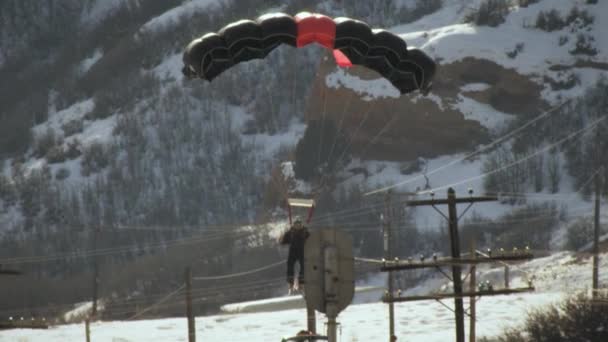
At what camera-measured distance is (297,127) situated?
346ft

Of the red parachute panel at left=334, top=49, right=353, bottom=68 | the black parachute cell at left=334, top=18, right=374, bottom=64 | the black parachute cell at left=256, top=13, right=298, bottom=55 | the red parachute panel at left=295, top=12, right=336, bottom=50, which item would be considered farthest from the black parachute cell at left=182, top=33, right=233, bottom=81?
the red parachute panel at left=334, top=49, right=353, bottom=68

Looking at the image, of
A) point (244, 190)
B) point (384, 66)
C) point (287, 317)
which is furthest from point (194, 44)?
point (244, 190)

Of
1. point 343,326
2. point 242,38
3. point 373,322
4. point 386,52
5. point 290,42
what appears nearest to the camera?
point 242,38

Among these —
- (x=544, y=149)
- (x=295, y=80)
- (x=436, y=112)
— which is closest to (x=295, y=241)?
(x=544, y=149)

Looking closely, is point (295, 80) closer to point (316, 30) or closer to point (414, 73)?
point (414, 73)

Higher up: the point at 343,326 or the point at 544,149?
the point at 544,149

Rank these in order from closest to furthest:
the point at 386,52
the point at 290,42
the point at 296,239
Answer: the point at 296,239 < the point at 290,42 < the point at 386,52

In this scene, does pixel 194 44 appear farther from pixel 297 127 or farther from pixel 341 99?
pixel 297 127

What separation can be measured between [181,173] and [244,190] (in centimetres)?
517

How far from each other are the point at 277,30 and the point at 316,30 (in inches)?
29.6

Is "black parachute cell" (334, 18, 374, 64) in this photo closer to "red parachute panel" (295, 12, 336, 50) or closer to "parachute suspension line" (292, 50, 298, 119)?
"red parachute panel" (295, 12, 336, 50)

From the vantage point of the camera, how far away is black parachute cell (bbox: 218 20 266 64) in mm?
33000

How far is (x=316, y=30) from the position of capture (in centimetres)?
3344

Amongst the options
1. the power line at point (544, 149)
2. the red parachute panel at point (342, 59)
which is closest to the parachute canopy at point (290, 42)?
the red parachute panel at point (342, 59)
